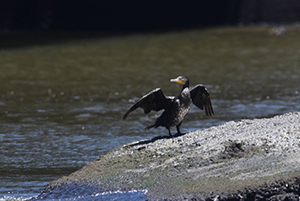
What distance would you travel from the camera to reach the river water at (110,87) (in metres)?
7.92

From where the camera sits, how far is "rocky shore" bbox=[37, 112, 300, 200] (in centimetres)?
507

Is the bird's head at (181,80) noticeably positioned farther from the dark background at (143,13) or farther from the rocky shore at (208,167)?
the dark background at (143,13)

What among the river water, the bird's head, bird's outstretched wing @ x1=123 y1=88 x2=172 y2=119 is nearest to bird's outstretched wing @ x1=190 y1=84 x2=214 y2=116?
the bird's head

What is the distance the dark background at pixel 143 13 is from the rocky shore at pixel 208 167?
16.1m

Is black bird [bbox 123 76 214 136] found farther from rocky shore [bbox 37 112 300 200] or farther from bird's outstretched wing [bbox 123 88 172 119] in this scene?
rocky shore [bbox 37 112 300 200]

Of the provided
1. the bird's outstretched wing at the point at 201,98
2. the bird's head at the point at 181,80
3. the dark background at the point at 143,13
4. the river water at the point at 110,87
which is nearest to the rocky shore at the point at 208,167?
the bird's head at the point at 181,80

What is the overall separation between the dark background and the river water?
137 cm

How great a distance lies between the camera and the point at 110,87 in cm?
1257

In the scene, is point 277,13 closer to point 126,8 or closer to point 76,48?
point 126,8

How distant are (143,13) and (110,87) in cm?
1055

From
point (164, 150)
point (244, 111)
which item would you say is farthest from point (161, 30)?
point (164, 150)

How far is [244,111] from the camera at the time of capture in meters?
10.2

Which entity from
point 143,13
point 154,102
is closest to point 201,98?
point 154,102

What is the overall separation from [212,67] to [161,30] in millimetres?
7525
